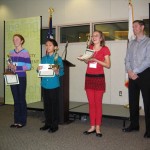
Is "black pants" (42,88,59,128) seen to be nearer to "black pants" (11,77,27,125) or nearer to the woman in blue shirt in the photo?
the woman in blue shirt

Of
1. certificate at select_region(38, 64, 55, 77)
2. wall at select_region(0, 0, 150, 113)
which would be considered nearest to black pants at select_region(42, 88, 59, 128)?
certificate at select_region(38, 64, 55, 77)

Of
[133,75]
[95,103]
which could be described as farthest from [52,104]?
[133,75]

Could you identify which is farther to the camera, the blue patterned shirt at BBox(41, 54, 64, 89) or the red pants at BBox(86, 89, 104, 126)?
the blue patterned shirt at BBox(41, 54, 64, 89)

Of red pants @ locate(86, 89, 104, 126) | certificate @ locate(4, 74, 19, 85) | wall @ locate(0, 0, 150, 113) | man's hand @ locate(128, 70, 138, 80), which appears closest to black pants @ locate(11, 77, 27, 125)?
certificate @ locate(4, 74, 19, 85)

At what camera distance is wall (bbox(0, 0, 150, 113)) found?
5.56 metres

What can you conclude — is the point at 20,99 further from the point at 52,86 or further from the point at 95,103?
the point at 95,103

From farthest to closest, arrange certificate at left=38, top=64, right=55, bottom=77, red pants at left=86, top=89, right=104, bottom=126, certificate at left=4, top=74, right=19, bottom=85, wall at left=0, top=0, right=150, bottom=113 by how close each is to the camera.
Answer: wall at left=0, top=0, right=150, bottom=113
certificate at left=4, top=74, right=19, bottom=85
certificate at left=38, top=64, right=55, bottom=77
red pants at left=86, top=89, right=104, bottom=126

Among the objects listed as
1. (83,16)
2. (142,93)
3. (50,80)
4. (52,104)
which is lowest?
(52,104)

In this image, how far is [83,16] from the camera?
603cm

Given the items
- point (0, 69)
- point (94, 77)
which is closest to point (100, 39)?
point (94, 77)

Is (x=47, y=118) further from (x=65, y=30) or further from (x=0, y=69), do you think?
(x=0, y=69)

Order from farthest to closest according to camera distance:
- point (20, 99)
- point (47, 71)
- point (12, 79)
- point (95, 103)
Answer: point (20, 99) < point (12, 79) < point (47, 71) < point (95, 103)

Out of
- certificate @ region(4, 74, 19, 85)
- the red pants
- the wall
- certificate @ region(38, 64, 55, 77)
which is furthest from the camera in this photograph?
the wall

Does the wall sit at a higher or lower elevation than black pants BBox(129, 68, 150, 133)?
higher
